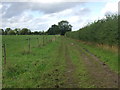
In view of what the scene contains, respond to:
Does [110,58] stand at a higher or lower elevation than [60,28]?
lower

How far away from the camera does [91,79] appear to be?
7.75m

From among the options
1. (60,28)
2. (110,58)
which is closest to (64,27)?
(60,28)

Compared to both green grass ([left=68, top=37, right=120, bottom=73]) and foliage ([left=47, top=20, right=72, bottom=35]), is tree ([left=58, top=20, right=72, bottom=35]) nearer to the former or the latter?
foliage ([left=47, top=20, right=72, bottom=35])

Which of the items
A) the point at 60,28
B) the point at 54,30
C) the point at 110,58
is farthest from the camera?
the point at 60,28

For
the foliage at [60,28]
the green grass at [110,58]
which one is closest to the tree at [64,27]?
the foliage at [60,28]

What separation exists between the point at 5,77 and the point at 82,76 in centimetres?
334

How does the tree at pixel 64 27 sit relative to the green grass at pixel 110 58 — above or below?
above

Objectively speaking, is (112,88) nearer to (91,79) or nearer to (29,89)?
(91,79)

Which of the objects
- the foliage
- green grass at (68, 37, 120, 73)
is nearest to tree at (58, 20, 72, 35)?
the foliage

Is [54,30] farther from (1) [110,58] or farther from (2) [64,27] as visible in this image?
(1) [110,58]

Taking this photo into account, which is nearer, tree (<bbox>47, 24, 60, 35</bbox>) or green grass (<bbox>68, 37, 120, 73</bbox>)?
green grass (<bbox>68, 37, 120, 73</bbox>)

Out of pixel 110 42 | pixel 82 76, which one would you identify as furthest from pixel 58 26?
pixel 82 76

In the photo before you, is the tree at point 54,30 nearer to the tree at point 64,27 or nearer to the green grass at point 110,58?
the tree at point 64,27

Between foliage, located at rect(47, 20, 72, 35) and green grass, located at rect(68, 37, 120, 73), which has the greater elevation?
foliage, located at rect(47, 20, 72, 35)
